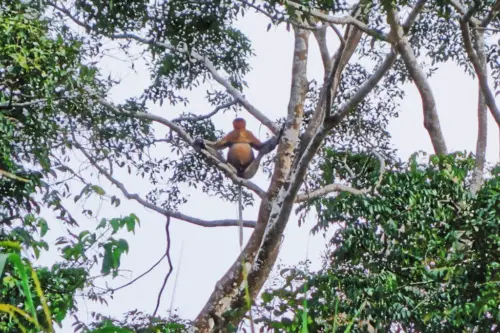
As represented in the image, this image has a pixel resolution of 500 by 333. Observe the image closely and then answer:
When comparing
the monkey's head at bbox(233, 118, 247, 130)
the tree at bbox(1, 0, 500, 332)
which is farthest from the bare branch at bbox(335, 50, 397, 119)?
the monkey's head at bbox(233, 118, 247, 130)

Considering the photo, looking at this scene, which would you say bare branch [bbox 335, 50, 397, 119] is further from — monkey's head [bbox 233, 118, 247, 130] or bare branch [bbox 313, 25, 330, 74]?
monkey's head [bbox 233, 118, 247, 130]

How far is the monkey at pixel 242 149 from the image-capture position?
9609 mm

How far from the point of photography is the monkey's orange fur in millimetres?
9641

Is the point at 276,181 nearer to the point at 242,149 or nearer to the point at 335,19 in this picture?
the point at 242,149

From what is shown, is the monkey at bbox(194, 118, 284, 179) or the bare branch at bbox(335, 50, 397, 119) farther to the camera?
the monkey at bbox(194, 118, 284, 179)

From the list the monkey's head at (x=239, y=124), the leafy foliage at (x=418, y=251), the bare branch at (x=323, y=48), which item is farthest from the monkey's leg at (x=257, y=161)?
the leafy foliage at (x=418, y=251)

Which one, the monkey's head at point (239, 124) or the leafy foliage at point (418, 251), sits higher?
the monkey's head at point (239, 124)

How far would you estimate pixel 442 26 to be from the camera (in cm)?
952

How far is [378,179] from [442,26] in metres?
4.38

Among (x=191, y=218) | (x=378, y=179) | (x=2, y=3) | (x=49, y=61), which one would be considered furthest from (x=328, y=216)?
(x=191, y=218)

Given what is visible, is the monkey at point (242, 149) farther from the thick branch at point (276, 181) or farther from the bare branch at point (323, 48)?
the bare branch at point (323, 48)

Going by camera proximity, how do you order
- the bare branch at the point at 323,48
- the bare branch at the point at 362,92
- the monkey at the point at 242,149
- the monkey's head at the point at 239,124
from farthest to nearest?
the monkey's head at the point at 239,124
the monkey at the point at 242,149
the bare branch at the point at 323,48
the bare branch at the point at 362,92

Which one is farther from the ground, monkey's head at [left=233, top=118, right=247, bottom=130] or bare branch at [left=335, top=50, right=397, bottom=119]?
monkey's head at [left=233, top=118, right=247, bottom=130]

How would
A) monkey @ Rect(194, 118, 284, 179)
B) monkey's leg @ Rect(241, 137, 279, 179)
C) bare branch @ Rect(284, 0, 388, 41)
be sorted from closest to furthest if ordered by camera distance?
bare branch @ Rect(284, 0, 388, 41) → monkey's leg @ Rect(241, 137, 279, 179) → monkey @ Rect(194, 118, 284, 179)
